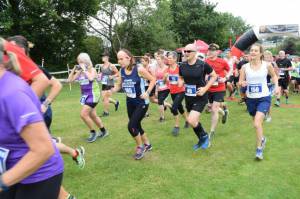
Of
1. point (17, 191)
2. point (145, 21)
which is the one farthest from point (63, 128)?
point (145, 21)

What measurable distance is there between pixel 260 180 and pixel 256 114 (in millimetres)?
1302

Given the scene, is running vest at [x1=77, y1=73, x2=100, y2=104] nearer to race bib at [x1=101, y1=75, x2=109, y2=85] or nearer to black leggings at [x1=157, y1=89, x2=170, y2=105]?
black leggings at [x1=157, y1=89, x2=170, y2=105]

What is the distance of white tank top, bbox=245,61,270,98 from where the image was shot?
21.0ft

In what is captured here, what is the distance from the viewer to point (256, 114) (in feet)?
20.8

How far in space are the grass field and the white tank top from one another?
1.13m

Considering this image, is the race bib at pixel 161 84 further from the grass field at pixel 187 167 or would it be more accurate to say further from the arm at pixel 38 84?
the arm at pixel 38 84

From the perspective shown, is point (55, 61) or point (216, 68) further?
point (55, 61)

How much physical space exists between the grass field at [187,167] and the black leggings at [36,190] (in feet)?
8.80

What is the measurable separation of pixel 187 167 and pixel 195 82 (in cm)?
165

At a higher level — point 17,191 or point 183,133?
point 17,191

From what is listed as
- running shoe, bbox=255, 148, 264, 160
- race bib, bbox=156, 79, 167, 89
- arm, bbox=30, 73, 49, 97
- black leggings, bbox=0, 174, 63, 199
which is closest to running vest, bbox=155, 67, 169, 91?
race bib, bbox=156, 79, 167, 89

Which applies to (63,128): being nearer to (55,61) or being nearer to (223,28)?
(55,61)

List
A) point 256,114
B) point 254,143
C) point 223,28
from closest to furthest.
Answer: point 256,114
point 254,143
point 223,28

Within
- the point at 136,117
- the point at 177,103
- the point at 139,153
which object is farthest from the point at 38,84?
the point at 177,103
